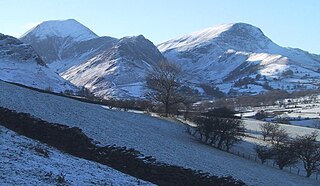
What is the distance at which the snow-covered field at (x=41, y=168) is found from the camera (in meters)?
18.7

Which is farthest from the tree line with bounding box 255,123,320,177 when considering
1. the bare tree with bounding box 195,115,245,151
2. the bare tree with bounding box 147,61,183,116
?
the bare tree with bounding box 147,61,183,116

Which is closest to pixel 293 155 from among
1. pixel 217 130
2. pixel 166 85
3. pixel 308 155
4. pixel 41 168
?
pixel 308 155

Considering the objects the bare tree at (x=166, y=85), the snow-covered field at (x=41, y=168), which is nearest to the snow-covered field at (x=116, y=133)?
the snow-covered field at (x=41, y=168)

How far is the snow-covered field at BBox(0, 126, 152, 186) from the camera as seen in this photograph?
18.7 meters

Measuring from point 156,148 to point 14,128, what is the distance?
15.2 metres

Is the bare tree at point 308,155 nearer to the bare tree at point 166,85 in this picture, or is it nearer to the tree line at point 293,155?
the tree line at point 293,155

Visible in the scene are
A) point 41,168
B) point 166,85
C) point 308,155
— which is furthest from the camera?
point 166,85

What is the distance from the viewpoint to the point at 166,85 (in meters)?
83.0

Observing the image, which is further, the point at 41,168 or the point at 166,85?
the point at 166,85

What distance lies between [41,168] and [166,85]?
6307cm

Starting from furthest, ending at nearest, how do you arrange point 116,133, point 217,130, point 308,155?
point 308,155
point 217,130
point 116,133

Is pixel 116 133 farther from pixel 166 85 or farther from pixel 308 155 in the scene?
pixel 166 85

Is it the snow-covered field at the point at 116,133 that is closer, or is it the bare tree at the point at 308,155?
the snow-covered field at the point at 116,133

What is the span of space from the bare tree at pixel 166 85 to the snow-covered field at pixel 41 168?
57170 millimetres
